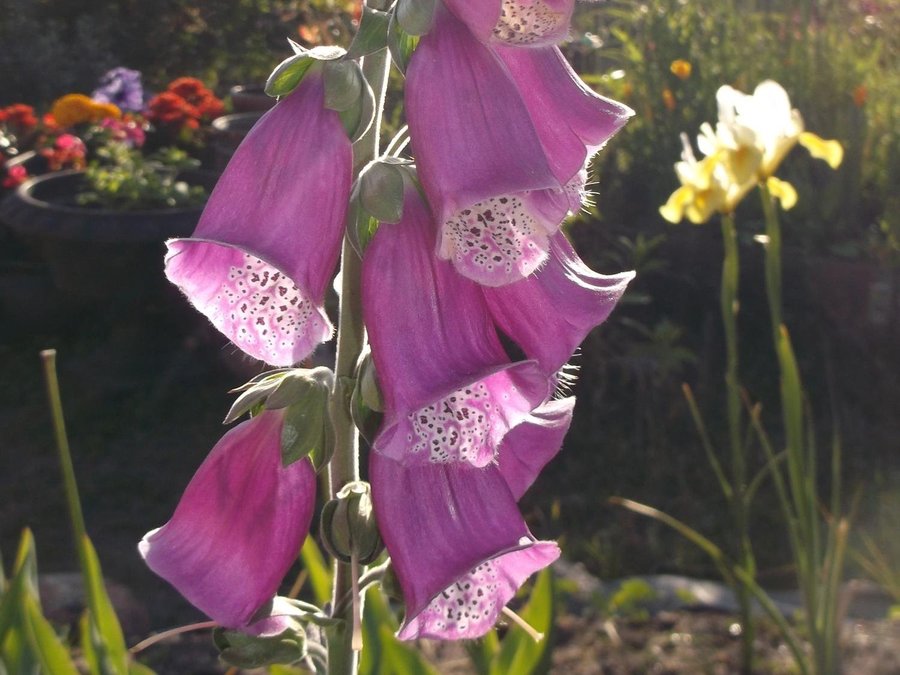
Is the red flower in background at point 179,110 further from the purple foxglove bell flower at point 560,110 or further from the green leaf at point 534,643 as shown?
the purple foxglove bell flower at point 560,110

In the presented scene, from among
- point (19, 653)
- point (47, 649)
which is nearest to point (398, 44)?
point (47, 649)

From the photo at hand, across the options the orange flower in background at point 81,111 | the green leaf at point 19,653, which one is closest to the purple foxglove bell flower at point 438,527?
the green leaf at point 19,653

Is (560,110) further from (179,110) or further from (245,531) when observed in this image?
(179,110)

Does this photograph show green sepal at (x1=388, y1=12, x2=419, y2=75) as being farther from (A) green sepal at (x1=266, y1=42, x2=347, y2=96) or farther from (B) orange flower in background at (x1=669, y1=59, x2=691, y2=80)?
(B) orange flower in background at (x1=669, y1=59, x2=691, y2=80)

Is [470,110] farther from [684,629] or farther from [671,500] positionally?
[671,500]

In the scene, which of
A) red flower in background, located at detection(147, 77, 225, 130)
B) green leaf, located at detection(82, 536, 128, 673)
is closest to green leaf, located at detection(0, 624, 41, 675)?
green leaf, located at detection(82, 536, 128, 673)

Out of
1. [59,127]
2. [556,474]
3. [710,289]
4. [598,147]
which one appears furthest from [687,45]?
[598,147]
